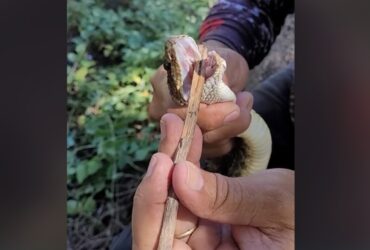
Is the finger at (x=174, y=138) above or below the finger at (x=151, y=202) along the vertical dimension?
above

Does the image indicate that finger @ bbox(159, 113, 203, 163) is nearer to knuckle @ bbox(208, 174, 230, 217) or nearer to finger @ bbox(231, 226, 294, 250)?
knuckle @ bbox(208, 174, 230, 217)

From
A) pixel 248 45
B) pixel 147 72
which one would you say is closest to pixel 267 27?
pixel 248 45

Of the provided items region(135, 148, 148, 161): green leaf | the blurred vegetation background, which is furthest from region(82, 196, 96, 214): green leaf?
region(135, 148, 148, 161): green leaf

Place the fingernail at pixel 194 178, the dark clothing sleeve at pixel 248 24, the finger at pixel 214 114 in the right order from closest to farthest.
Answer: the fingernail at pixel 194 178 → the finger at pixel 214 114 → the dark clothing sleeve at pixel 248 24

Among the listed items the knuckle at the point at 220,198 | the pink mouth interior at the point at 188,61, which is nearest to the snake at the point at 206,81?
the pink mouth interior at the point at 188,61

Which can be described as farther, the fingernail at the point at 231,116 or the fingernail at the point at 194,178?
the fingernail at the point at 231,116

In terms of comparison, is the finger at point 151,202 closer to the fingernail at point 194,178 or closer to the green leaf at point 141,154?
the fingernail at point 194,178

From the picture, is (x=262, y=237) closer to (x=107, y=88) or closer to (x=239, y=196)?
(x=239, y=196)
